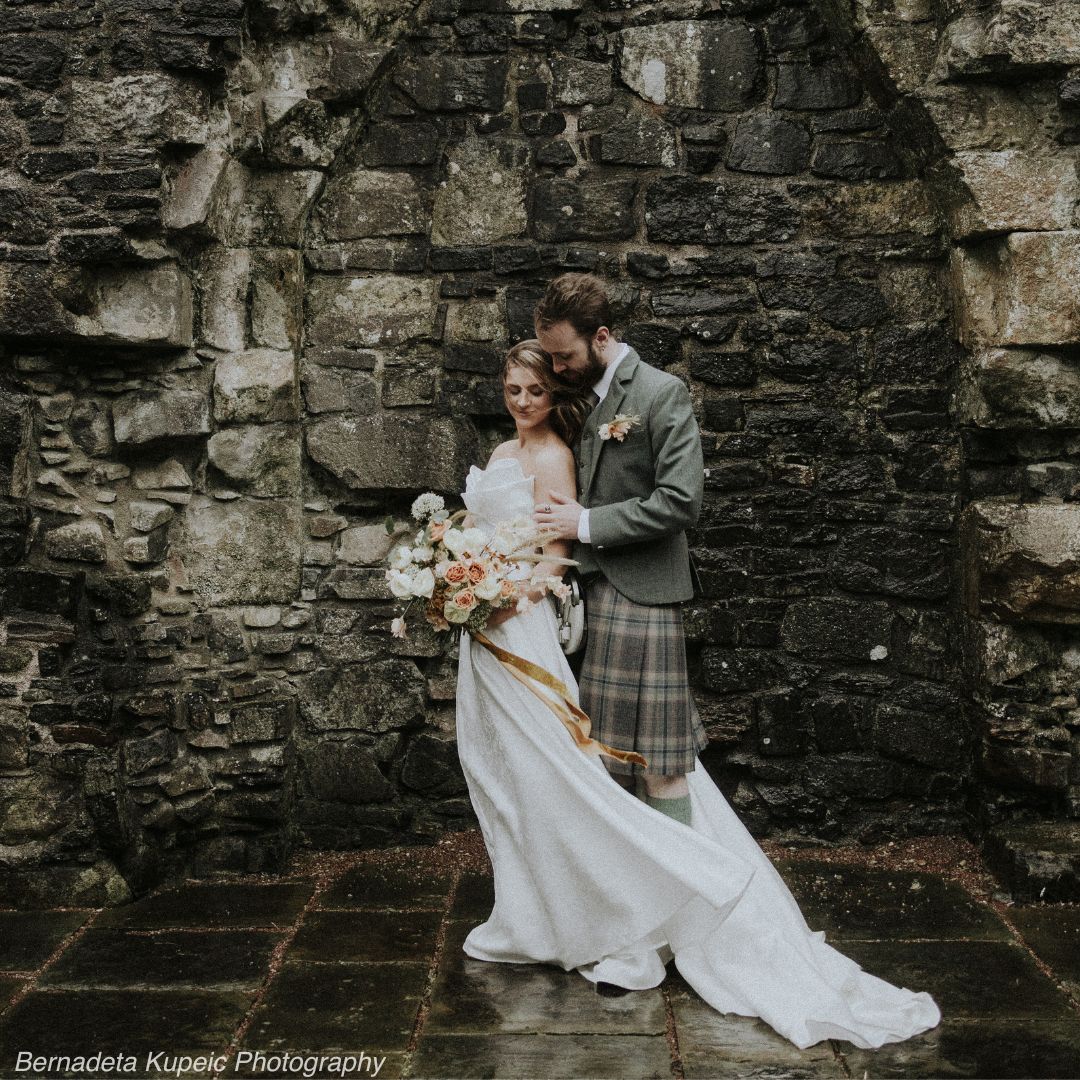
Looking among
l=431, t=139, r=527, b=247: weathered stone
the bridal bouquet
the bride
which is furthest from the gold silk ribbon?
l=431, t=139, r=527, b=247: weathered stone

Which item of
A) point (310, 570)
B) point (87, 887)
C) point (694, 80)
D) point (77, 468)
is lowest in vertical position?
point (87, 887)

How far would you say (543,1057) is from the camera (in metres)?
3.36

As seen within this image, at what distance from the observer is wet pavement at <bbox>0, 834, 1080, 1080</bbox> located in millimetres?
3338

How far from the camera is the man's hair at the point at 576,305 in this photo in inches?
150

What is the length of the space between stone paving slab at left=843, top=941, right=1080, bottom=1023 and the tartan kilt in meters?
0.93

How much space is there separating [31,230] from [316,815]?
2594mm

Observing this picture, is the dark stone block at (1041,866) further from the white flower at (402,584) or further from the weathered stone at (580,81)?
the weathered stone at (580,81)

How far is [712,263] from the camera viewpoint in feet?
16.3

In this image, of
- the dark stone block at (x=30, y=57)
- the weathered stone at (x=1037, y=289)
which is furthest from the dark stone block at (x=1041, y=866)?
the dark stone block at (x=30, y=57)

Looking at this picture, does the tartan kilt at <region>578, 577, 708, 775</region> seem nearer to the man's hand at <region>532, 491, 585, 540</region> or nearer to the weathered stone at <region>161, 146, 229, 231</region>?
the man's hand at <region>532, 491, 585, 540</region>

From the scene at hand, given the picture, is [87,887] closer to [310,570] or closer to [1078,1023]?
[310,570]

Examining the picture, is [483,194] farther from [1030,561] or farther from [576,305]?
[1030,561]

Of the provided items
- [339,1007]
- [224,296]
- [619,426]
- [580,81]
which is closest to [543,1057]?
[339,1007]

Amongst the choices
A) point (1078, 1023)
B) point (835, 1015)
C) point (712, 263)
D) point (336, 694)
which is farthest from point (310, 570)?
point (1078, 1023)
